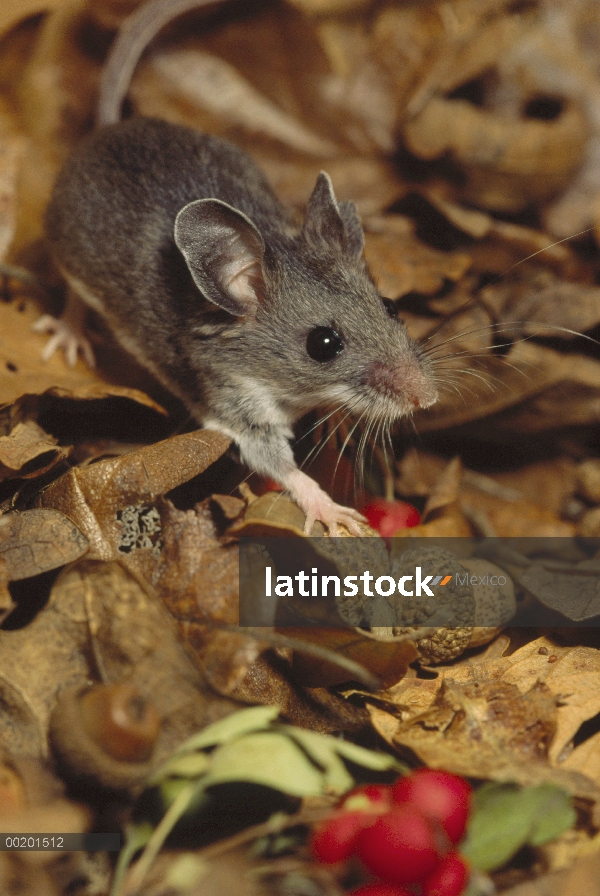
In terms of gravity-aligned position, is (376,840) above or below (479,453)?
above

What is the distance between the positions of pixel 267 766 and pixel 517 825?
2.24ft

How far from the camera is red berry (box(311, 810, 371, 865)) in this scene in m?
1.99

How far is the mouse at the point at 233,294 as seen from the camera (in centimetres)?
355

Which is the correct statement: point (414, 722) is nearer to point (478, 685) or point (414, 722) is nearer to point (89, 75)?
point (478, 685)

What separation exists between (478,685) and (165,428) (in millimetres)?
2083

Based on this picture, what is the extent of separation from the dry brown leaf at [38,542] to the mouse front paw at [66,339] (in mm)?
1603

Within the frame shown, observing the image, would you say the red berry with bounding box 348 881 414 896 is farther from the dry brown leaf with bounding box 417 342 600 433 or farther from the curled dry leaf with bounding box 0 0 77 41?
the curled dry leaf with bounding box 0 0 77 41

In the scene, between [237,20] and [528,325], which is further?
[237,20]

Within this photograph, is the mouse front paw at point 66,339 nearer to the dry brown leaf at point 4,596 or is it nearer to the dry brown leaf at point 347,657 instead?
the dry brown leaf at point 4,596

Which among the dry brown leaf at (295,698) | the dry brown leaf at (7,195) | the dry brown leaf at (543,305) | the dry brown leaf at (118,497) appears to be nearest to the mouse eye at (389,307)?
the dry brown leaf at (543,305)

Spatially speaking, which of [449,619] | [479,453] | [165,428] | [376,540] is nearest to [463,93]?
[479,453]

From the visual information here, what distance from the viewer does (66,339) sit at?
434 cm

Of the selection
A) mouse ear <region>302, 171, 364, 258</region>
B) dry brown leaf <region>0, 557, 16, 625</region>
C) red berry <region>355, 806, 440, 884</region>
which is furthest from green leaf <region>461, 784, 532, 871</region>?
mouse ear <region>302, 171, 364, 258</region>

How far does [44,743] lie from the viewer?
2332 millimetres
